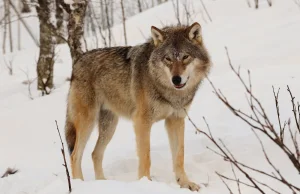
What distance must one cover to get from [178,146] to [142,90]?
77cm

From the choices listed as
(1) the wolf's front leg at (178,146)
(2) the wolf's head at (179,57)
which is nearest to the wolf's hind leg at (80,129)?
(1) the wolf's front leg at (178,146)

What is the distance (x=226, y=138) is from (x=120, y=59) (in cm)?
175

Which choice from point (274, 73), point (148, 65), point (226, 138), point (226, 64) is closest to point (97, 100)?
point (148, 65)

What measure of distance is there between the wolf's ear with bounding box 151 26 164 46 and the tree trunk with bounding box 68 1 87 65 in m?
3.05

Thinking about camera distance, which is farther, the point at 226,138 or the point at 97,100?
the point at 226,138

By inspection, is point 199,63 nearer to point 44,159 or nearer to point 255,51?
point 44,159

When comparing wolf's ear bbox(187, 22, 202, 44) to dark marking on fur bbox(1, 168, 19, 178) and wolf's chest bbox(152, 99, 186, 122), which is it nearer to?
wolf's chest bbox(152, 99, 186, 122)

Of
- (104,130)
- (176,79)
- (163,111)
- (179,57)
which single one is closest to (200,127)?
(104,130)

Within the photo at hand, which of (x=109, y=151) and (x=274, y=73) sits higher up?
(x=274, y=73)

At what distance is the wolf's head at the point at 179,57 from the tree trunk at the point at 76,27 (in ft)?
10.1

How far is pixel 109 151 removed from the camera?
6535 millimetres

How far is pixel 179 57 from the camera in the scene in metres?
4.67

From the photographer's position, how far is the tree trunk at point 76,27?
7828mm

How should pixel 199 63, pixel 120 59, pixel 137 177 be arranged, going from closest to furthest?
pixel 199 63, pixel 137 177, pixel 120 59
